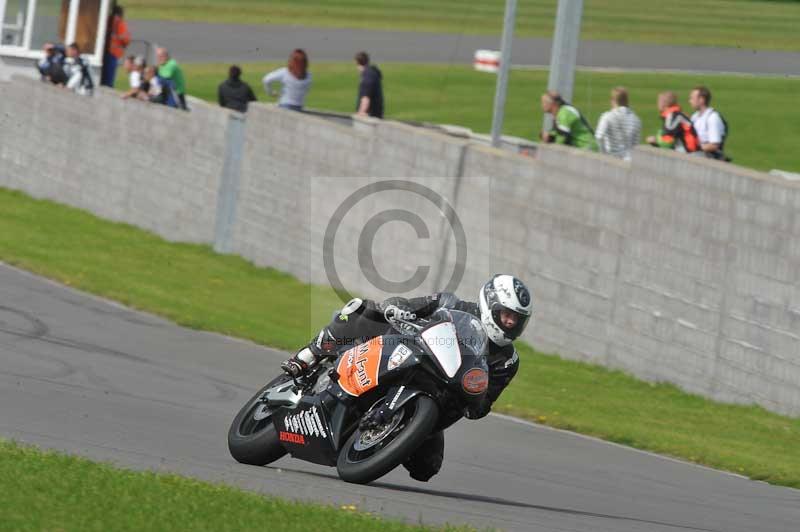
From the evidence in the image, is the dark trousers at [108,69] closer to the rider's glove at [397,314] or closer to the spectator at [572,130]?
the spectator at [572,130]

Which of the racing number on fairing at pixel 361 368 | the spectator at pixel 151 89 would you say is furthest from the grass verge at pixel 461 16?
the racing number on fairing at pixel 361 368

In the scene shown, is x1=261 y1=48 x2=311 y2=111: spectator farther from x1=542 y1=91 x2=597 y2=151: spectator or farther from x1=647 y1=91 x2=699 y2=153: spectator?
x1=647 y1=91 x2=699 y2=153: spectator

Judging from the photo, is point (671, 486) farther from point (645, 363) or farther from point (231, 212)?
point (231, 212)

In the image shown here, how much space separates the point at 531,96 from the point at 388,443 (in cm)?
2871

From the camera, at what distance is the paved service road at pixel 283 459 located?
8.62 m

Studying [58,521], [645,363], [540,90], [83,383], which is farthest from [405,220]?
[540,90]

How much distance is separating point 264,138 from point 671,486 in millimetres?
12481

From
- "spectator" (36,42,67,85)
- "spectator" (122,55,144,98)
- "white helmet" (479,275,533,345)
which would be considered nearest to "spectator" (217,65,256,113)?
"spectator" (122,55,144,98)

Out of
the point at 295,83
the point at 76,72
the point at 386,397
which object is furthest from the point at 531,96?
the point at 386,397

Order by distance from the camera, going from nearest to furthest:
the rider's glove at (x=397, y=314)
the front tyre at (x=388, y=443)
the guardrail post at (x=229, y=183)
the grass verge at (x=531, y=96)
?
the front tyre at (x=388, y=443), the rider's glove at (x=397, y=314), the guardrail post at (x=229, y=183), the grass verge at (x=531, y=96)

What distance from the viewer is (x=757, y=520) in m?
9.55

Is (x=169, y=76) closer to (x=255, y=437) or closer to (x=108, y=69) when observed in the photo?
(x=108, y=69)

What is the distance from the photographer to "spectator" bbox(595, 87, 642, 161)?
17459mm

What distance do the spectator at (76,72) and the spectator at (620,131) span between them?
1242 centimetres
